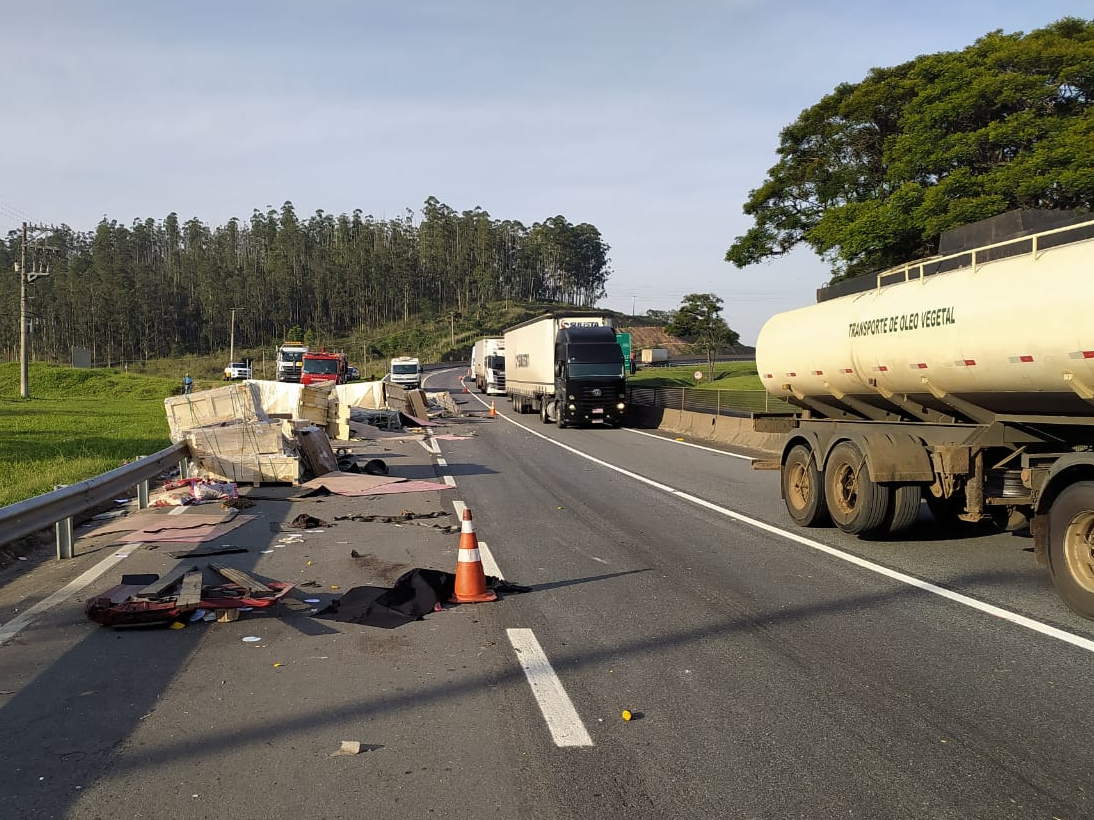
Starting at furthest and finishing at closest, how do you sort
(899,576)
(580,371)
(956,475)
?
(580,371) → (956,475) → (899,576)

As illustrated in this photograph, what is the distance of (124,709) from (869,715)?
4.15m

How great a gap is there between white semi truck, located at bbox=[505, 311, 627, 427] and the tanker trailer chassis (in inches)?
697

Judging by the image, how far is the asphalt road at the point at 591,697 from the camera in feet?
12.8

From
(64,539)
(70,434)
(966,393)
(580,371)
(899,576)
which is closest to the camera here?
(899,576)

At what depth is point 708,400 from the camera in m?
28.1

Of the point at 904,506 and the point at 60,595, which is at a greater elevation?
the point at 904,506

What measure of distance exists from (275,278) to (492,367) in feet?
303

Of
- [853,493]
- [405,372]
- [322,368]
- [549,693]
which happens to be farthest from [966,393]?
[405,372]

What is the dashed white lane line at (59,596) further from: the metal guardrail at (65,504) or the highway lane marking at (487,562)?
the highway lane marking at (487,562)

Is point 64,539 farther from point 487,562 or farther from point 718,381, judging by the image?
point 718,381

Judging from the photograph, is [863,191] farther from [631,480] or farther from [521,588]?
[521,588]

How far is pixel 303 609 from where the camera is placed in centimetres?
703

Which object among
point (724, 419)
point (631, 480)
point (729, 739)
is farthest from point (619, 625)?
point (724, 419)

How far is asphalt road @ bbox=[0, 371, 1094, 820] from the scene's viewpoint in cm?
391
